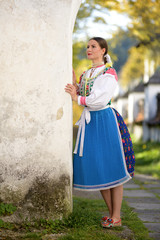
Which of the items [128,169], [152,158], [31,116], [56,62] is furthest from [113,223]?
[152,158]

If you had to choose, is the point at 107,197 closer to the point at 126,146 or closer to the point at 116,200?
the point at 116,200

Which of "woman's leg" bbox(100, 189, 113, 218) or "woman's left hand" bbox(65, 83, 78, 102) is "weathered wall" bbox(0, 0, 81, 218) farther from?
"woman's leg" bbox(100, 189, 113, 218)

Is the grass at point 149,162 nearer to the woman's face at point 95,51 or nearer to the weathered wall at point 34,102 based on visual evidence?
the woman's face at point 95,51

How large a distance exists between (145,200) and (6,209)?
2458mm

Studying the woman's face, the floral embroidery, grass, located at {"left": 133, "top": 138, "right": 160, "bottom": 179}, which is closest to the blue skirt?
the floral embroidery

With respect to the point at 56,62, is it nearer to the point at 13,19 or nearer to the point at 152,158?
the point at 13,19

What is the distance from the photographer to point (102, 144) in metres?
3.50

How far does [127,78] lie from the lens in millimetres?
39719

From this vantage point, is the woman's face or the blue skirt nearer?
the blue skirt

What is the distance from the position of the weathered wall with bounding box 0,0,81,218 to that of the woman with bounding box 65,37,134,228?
0.74 ft

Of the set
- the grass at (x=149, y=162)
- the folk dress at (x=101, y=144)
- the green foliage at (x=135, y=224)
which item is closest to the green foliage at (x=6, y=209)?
the folk dress at (x=101, y=144)

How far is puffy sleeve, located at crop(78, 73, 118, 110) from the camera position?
3.41m

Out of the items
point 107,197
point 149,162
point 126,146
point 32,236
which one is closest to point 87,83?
point 126,146

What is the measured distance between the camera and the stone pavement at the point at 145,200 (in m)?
3.68
